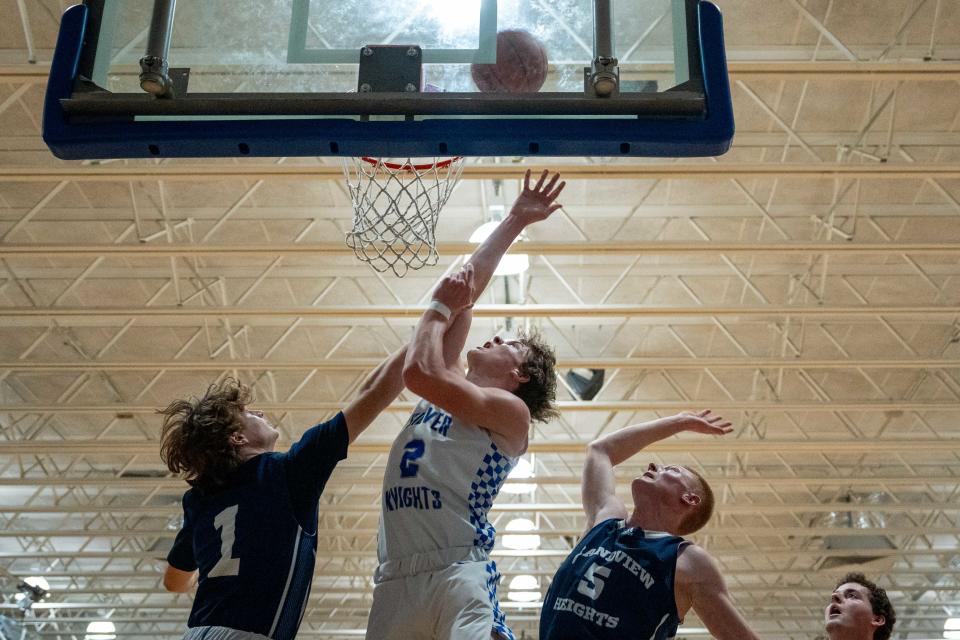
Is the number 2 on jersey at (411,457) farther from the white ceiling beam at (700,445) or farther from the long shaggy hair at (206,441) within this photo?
the white ceiling beam at (700,445)

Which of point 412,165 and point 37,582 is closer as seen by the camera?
point 412,165

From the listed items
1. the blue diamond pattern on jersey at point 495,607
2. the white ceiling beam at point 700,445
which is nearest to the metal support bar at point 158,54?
the blue diamond pattern on jersey at point 495,607

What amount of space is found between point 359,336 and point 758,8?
822 centimetres

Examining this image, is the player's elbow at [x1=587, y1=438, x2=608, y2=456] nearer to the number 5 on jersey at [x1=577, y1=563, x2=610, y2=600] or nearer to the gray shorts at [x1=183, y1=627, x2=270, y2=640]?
the number 5 on jersey at [x1=577, y1=563, x2=610, y2=600]

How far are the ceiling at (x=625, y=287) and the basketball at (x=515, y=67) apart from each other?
4.84 metres

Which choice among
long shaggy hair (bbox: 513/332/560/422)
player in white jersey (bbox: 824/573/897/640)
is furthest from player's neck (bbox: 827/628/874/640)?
long shaggy hair (bbox: 513/332/560/422)

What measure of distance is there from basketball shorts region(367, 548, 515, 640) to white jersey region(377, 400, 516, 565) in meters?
0.08

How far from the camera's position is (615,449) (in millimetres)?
4203

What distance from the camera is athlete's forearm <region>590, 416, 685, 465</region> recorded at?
13.7 ft

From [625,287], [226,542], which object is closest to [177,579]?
[226,542]

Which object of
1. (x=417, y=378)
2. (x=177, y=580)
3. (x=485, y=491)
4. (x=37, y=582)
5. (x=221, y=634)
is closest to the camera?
(x=221, y=634)

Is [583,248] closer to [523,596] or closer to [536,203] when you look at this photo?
[536,203]

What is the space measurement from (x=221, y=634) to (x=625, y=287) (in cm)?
1214

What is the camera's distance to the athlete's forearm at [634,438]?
417cm
